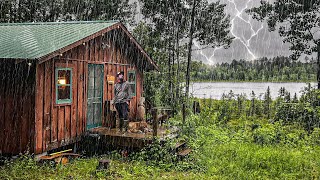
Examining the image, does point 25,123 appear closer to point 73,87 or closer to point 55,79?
point 55,79

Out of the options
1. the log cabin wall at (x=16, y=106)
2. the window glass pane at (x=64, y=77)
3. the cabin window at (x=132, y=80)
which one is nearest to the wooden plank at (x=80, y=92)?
the window glass pane at (x=64, y=77)

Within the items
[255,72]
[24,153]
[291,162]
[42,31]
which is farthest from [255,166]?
[255,72]

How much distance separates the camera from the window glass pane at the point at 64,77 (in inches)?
382

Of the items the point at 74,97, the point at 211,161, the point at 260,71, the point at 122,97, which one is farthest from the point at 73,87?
the point at 260,71

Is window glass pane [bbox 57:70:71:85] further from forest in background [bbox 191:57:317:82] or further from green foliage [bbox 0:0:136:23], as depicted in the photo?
green foliage [bbox 0:0:136:23]

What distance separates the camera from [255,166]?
27.4ft

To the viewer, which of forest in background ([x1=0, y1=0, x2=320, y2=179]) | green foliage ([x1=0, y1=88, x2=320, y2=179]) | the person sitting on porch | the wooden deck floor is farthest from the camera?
the person sitting on porch

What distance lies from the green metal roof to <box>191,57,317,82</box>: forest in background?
1465 cm

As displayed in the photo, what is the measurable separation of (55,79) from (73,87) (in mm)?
851

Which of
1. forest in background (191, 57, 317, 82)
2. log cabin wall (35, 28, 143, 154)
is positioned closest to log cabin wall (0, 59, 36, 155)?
log cabin wall (35, 28, 143, 154)

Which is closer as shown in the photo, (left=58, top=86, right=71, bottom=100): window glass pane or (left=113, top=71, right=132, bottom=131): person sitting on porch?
(left=58, top=86, right=71, bottom=100): window glass pane

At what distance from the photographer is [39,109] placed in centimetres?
857

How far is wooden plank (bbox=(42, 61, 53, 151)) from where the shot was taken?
344 inches

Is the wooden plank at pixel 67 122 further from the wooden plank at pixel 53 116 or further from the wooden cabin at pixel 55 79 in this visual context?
the wooden plank at pixel 53 116
